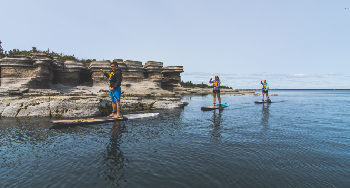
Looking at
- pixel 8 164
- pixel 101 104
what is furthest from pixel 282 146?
pixel 101 104

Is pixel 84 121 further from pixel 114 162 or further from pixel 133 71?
pixel 133 71

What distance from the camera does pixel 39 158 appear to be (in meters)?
5.96

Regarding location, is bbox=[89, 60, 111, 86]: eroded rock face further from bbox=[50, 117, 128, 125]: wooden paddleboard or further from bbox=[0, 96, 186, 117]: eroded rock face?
bbox=[50, 117, 128, 125]: wooden paddleboard

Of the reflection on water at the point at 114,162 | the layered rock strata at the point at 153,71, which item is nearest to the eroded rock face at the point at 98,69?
the layered rock strata at the point at 153,71

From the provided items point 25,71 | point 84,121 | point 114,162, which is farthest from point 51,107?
point 25,71

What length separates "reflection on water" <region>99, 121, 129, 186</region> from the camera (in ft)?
15.4

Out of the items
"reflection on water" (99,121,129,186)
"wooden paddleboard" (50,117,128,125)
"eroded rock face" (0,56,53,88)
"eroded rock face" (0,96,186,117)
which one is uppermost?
"eroded rock face" (0,56,53,88)

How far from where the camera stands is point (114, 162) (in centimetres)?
562

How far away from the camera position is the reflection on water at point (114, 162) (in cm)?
471

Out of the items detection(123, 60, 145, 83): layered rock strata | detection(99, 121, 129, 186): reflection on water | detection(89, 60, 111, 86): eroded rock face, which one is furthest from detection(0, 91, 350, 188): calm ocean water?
detection(123, 60, 145, 83): layered rock strata

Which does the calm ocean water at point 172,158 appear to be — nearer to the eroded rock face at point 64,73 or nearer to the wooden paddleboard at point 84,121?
the wooden paddleboard at point 84,121

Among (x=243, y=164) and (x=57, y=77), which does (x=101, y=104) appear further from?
(x=57, y=77)

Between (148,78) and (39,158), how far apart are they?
118 ft

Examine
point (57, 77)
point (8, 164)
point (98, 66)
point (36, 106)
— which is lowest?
point (8, 164)
